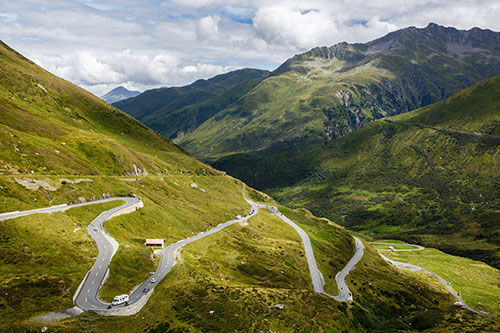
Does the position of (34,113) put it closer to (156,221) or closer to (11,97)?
(11,97)

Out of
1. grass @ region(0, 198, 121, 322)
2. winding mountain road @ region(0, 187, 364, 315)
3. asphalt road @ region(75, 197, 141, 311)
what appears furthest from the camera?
winding mountain road @ region(0, 187, 364, 315)

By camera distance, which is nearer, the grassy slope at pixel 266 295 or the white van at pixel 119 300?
the white van at pixel 119 300

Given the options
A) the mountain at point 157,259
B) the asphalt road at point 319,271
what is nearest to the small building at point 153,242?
the mountain at point 157,259

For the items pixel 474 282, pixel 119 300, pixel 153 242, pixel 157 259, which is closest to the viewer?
pixel 119 300

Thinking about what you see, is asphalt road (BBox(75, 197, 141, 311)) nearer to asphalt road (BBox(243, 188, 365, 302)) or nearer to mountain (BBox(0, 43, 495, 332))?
mountain (BBox(0, 43, 495, 332))

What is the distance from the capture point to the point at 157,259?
85.4 metres

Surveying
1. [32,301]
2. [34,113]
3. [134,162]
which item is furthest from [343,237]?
[34,113]

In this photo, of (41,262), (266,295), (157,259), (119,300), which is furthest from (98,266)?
(266,295)

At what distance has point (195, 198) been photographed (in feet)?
556

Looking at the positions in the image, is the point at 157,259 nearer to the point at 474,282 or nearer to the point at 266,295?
the point at 266,295

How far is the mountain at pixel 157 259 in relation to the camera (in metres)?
59.9

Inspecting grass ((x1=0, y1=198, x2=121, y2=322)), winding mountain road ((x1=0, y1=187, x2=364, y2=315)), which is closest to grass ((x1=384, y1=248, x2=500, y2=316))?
winding mountain road ((x1=0, y1=187, x2=364, y2=315))

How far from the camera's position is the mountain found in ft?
197

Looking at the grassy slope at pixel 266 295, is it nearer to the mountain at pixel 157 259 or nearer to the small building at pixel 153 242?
the mountain at pixel 157 259
